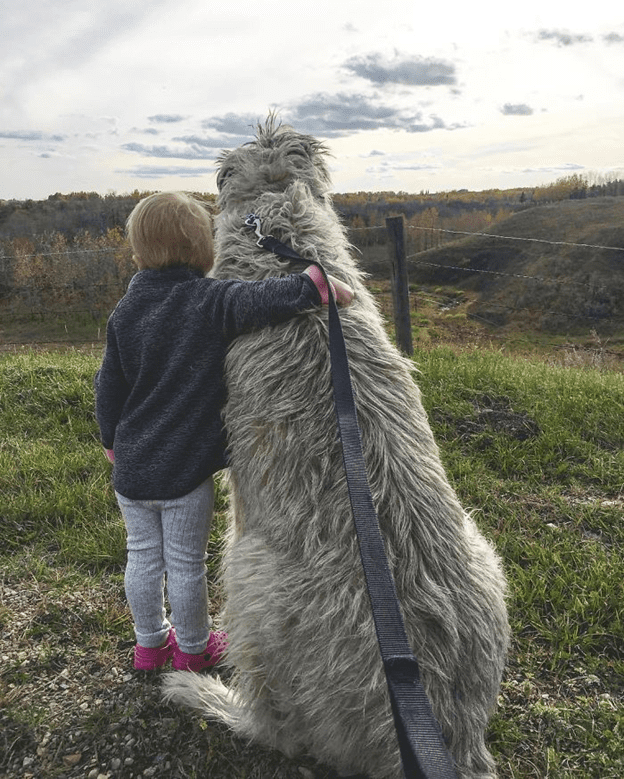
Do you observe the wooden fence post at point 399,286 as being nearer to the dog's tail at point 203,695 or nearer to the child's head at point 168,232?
the child's head at point 168,232

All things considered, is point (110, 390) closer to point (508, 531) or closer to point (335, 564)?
point (335, 564)

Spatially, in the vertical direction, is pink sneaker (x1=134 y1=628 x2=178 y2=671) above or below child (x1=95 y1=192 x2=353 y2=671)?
below

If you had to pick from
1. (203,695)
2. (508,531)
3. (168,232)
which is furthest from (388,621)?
(508,531)

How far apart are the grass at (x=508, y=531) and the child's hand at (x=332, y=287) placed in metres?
1.48

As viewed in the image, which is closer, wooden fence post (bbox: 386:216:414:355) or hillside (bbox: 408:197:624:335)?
wooden fence post (bbox: 386:216:414:355)

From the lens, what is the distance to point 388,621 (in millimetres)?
1568

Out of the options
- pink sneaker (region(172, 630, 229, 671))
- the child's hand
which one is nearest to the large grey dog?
the child's hand

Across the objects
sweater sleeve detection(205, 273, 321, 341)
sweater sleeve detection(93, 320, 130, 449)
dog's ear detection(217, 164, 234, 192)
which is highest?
dog's ear detection(217, 164, 234, 192)

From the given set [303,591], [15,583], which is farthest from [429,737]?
[15,583]

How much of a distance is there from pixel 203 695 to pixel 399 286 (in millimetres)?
5903

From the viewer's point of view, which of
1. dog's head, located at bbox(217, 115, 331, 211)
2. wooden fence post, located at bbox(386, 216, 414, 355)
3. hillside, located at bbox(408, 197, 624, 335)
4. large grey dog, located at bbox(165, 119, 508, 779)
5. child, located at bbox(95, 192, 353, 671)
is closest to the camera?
large grey dog, located at bbox(165, 119, 508, 779)

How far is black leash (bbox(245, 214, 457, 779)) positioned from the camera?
4.60 ft

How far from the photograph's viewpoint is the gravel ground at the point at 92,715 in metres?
2.43

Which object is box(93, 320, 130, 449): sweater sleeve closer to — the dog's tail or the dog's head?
the dog's head
